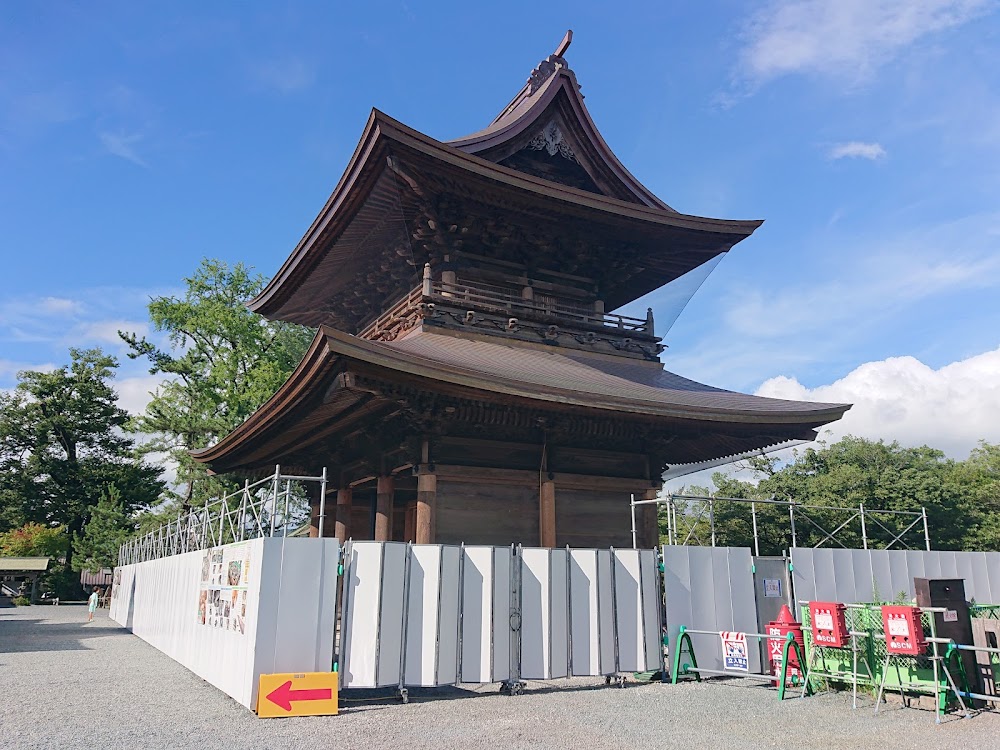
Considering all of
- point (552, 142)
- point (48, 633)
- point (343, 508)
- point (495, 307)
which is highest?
point (552, 142)

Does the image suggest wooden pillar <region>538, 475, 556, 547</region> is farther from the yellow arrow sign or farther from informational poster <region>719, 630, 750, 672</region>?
the yellow arrow sign

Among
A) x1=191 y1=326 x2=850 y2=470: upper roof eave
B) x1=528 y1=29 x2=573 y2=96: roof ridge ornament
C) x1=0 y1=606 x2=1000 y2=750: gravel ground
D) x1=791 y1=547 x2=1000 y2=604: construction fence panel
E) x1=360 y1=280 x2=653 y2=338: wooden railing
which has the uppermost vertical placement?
x1=528 y1=29 x2=573 y2=96: roof ridge ornament

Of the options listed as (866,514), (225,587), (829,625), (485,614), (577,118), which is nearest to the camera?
(829,625)

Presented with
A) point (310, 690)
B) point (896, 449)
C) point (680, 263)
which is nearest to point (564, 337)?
point (680, 263)

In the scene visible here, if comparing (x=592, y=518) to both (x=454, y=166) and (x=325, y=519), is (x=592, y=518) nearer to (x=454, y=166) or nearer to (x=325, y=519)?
(x=454, y=166)

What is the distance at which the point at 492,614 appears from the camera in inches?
393

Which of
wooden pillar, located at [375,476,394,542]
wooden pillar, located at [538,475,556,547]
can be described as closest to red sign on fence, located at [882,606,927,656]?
wooden pillar, located at [538,475,556,547]

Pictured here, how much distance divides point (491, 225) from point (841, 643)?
389 inches

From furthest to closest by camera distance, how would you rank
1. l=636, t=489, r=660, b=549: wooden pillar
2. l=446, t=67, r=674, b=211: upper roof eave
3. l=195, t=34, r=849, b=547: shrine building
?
l=446, t=67, r=674, b=211: upper roof eave, l=636, t=489, r=660, b=549: wooden pillar, l=195, t=34, r=849, b=547: shrine building

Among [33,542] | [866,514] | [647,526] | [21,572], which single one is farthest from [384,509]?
[33,542]

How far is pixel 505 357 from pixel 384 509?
3.85 m

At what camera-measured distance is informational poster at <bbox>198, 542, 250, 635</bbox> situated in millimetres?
9406

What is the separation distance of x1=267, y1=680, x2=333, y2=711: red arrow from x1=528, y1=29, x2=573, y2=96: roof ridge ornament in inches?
578

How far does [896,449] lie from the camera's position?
42531 millimetres
